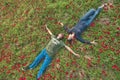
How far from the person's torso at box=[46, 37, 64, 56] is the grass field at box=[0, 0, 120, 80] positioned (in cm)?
39

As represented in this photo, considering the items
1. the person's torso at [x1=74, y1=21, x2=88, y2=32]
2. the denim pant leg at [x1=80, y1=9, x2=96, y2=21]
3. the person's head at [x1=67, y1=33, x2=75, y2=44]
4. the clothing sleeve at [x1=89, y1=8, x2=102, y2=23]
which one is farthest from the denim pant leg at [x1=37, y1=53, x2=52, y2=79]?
the clothing sleeve at [x1=89, y1=8, x2=102, y2=23]

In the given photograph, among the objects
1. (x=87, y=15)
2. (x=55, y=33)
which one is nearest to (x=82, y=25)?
(x=87, y=15)

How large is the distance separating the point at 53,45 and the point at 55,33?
3.01 ft

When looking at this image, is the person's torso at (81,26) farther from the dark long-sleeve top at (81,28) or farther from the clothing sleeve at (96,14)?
the clothing sleeve at (96,14)

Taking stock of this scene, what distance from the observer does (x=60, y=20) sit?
1100 centimetres

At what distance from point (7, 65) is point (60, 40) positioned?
8.26 feet

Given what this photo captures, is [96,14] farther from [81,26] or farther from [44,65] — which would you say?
[44,65]

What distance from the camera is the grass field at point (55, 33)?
9.89m

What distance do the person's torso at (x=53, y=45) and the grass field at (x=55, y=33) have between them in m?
0.39

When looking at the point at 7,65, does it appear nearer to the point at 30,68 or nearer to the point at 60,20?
the point at 30,68

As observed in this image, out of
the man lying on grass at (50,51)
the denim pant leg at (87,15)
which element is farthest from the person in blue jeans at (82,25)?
the man lying on grass at (50,51)

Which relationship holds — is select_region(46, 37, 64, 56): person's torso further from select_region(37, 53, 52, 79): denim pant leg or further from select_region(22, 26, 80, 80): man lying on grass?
select_region(37, 53, 52, 79): denim pant leg

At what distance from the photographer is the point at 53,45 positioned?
393 inches

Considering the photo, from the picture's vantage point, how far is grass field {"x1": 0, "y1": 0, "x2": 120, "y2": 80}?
989cm
